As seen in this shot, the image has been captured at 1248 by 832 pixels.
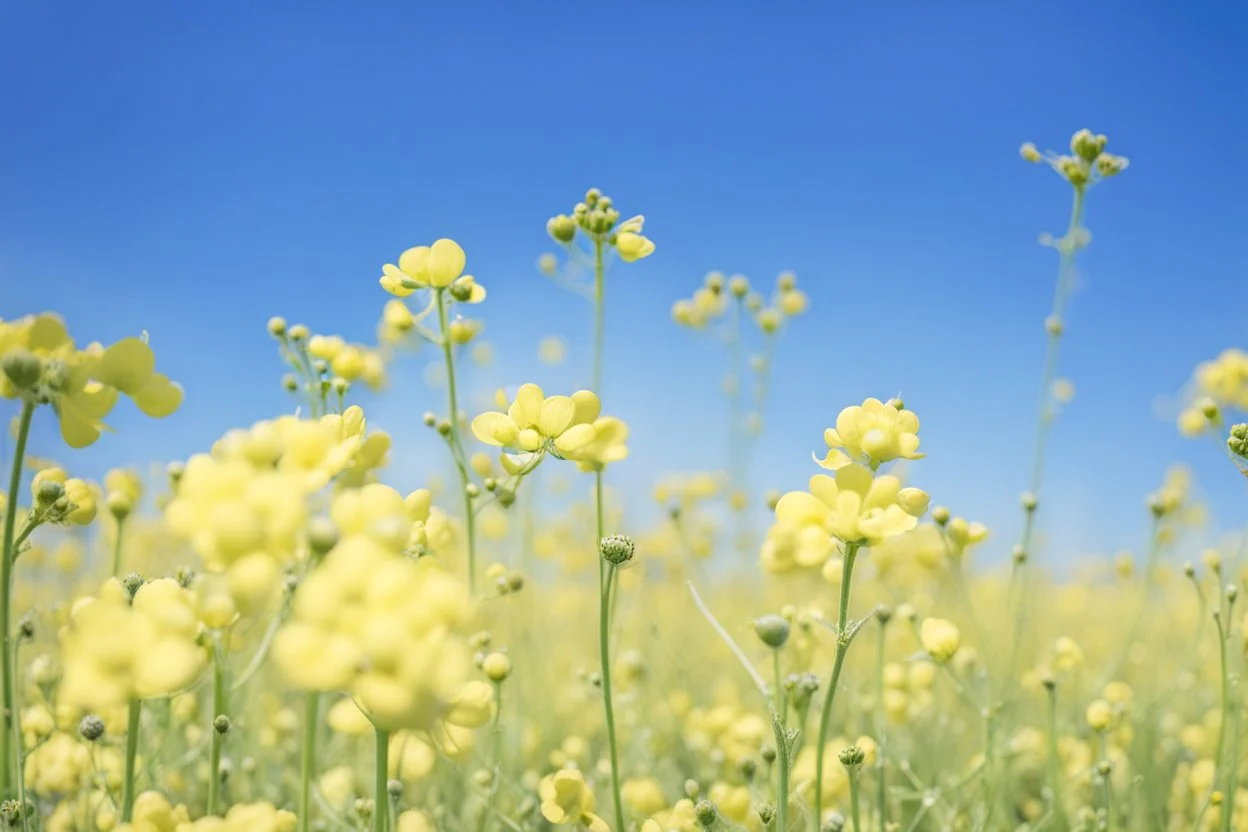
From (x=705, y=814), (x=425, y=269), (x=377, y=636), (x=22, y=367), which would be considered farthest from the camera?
(x=425, y=269)

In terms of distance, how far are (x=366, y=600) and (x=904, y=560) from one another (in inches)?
142

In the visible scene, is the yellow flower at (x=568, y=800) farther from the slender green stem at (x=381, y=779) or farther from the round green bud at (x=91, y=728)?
the round green bud at (x=91, y=728)

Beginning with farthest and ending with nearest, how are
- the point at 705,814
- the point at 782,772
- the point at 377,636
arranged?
the point at 705,814 < the point at 782,772 < the point at 377,636

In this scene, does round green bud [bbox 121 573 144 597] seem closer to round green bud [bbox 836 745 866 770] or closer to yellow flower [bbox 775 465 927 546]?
yellow flower [bbox 775 465 927 546]

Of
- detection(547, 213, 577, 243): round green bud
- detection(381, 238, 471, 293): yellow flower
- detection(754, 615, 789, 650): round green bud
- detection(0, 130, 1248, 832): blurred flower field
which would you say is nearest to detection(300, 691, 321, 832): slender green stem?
detection(0, 130, 1248, 832): blurred flower field

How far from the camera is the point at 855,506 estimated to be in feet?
3.89

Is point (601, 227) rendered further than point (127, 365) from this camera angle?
Yes

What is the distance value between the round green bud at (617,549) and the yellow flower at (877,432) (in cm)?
31

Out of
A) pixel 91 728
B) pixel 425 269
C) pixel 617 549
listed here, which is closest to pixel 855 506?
pixel 617 549

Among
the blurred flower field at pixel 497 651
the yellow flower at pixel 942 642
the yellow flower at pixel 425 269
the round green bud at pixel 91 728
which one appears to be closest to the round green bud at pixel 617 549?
the blurred flower field at pixel 497 651

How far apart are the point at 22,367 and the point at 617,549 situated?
0.79 m

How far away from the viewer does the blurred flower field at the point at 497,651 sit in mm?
812

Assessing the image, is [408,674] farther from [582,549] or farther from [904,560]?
[582,549]

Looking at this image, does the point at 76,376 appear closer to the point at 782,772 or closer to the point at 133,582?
the point at 133,582
